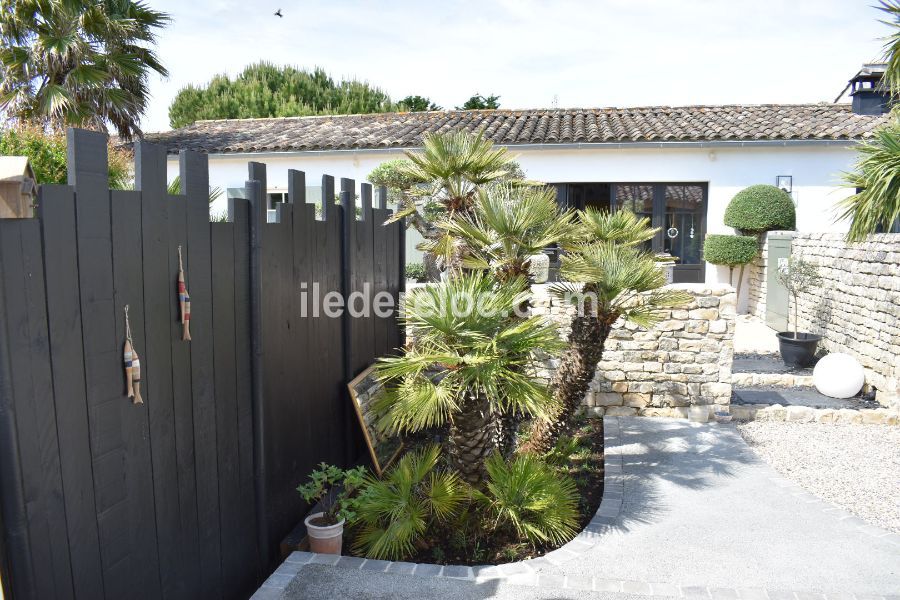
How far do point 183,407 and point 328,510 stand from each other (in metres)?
1.45

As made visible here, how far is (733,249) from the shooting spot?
12781 millimetres

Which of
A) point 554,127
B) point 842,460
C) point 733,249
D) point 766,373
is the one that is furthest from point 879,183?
point 554,127

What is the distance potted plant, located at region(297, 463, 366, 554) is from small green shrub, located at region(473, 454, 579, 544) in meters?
0.85

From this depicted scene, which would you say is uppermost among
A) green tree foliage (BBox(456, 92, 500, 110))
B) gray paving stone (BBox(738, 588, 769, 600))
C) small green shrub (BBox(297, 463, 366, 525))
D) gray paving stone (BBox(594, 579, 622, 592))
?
green tree foliage (BBox(456, 92, 500, 110))

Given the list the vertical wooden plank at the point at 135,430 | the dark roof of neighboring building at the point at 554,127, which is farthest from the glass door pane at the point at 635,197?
the vertical wooden plank at the point at 135,430

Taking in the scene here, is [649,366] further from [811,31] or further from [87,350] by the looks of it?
[811,31]

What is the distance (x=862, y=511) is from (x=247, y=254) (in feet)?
15.2

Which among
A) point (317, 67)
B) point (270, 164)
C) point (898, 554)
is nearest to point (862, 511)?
point (898, 554)

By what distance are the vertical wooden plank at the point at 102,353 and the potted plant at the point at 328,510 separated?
4.62ft

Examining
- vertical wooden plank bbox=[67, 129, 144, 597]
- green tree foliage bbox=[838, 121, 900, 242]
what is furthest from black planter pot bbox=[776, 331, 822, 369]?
vertical wooden plank bbox=[67, 129, 144, 597]

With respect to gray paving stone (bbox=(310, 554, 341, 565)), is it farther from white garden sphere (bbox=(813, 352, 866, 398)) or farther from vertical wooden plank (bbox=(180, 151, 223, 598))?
white garden sphere (bbox=(813, 352, 866, 398))

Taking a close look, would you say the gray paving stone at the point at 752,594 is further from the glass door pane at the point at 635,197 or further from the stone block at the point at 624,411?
the glass door pane at the point at 635,197

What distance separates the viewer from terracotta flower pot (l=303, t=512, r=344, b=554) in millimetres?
4117

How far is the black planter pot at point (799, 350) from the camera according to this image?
929 centimetres
